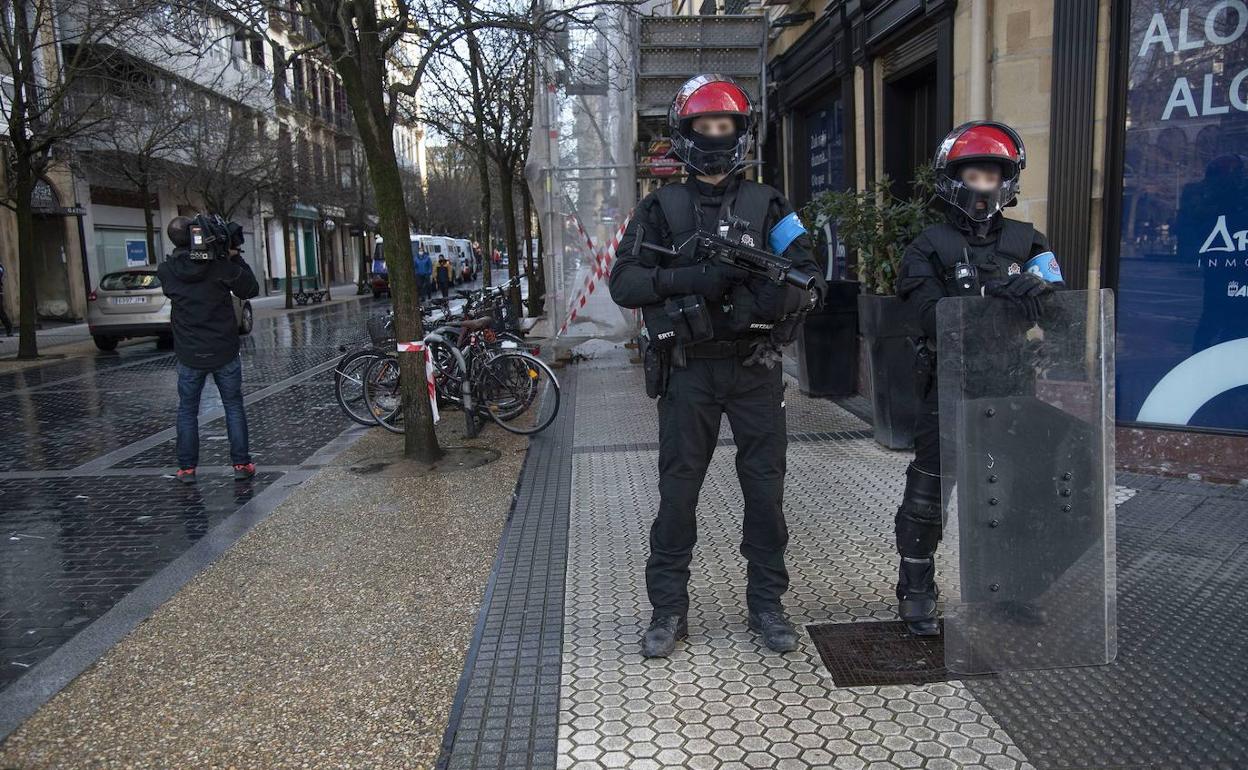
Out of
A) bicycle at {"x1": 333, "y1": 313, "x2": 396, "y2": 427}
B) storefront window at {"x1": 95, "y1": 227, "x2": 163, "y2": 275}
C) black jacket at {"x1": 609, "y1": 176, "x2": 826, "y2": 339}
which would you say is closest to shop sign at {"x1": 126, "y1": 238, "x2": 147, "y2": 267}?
storefront window at {"x1": 95, "y1": 227, "x2": 163, "y2": 275}

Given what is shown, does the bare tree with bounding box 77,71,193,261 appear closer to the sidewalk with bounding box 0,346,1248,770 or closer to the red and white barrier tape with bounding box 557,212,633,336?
the red and white barrier tape with bounding box 557,212,633,336

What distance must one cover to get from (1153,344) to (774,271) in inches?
155

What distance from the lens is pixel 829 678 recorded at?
133 inches

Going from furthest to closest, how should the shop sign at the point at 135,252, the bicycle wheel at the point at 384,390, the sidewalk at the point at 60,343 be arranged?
the shop sign at the point at 135,252 < the sidewalk at the point at 60,343 < the bicycle wheel at the point at 384,390

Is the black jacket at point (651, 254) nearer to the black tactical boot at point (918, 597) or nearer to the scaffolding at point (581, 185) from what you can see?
the black tactical boot at point (918, 597)

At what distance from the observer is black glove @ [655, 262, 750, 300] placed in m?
3.31

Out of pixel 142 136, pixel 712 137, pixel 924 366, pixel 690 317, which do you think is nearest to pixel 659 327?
pixel 690 317

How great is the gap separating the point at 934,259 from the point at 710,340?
89cm

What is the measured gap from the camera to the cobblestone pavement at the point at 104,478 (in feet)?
15.2

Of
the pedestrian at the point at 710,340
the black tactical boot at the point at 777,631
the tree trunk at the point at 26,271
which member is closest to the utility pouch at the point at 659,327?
the pedestrian at the point at 710,340

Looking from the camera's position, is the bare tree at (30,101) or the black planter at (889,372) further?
the bare tree at (30,101)

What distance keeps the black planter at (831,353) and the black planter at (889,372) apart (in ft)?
5.92

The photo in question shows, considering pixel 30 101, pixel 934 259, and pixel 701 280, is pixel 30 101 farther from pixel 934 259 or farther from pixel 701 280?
pixel 934 259

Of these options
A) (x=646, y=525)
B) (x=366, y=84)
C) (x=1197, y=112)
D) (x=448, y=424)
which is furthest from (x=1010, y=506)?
(x=448, y=424)
